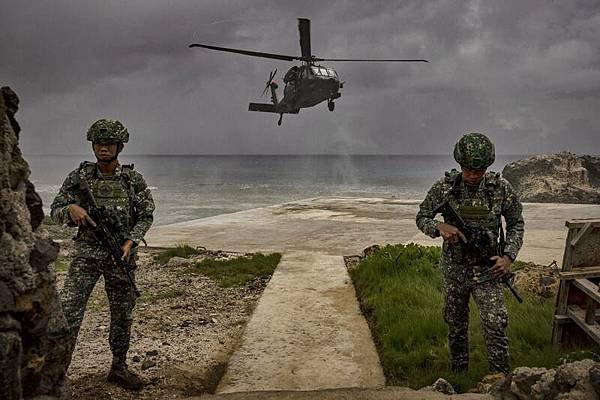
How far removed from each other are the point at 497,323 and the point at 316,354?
1979 millimetres

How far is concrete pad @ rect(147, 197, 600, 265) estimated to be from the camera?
12.0m

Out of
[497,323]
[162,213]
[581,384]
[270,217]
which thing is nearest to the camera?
[581,384]

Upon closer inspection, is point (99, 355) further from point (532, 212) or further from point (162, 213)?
point (162, 213)

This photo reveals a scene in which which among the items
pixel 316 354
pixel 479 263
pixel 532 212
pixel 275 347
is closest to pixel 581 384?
pixel 479 263

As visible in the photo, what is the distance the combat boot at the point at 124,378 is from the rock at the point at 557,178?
90.2 feet

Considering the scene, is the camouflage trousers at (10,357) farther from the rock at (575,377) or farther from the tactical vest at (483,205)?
the tactical vest at (483,205)

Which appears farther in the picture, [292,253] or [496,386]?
[292,253]

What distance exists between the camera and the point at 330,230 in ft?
48.4

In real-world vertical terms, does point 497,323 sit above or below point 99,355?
above

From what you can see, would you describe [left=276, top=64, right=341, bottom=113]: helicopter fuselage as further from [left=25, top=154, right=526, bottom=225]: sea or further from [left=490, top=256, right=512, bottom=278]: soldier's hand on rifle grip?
[left=490, top=256, right=512, bottom=278]: soldier's hand on rifle grip

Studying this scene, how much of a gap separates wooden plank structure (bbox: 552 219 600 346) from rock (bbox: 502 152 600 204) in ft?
83.4

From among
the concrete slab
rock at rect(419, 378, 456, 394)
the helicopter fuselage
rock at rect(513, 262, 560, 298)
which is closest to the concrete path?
the concrete slab

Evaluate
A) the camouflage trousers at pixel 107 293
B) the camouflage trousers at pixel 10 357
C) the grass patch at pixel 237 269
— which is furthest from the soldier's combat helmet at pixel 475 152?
the grass patch at pixel 237 269

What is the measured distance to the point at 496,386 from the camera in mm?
3332
